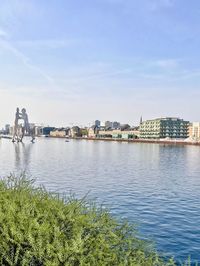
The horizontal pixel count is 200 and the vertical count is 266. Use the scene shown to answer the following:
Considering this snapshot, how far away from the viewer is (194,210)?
37594mm

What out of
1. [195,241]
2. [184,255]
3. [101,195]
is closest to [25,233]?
[184,255]

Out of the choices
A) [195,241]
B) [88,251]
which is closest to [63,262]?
[88,251]

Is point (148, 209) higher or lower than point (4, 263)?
lower

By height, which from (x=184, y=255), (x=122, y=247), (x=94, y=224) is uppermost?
(x=94, y=224)

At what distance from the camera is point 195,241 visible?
26922mm

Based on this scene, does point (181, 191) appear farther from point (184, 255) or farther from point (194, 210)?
point (184, 255)

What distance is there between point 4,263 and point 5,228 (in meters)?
1.37

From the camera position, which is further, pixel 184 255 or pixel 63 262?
pixel 184 255

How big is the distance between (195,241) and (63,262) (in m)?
18.6

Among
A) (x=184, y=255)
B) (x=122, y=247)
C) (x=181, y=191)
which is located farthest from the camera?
(x=181, y=191)

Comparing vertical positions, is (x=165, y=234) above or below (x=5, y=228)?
below

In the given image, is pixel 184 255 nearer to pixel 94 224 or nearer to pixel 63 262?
pixel 94 224

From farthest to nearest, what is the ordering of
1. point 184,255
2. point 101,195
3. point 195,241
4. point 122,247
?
point 101,195, point 195,241, point 184,255, point 122,247

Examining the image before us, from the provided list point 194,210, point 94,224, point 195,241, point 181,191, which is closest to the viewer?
point 94,224
